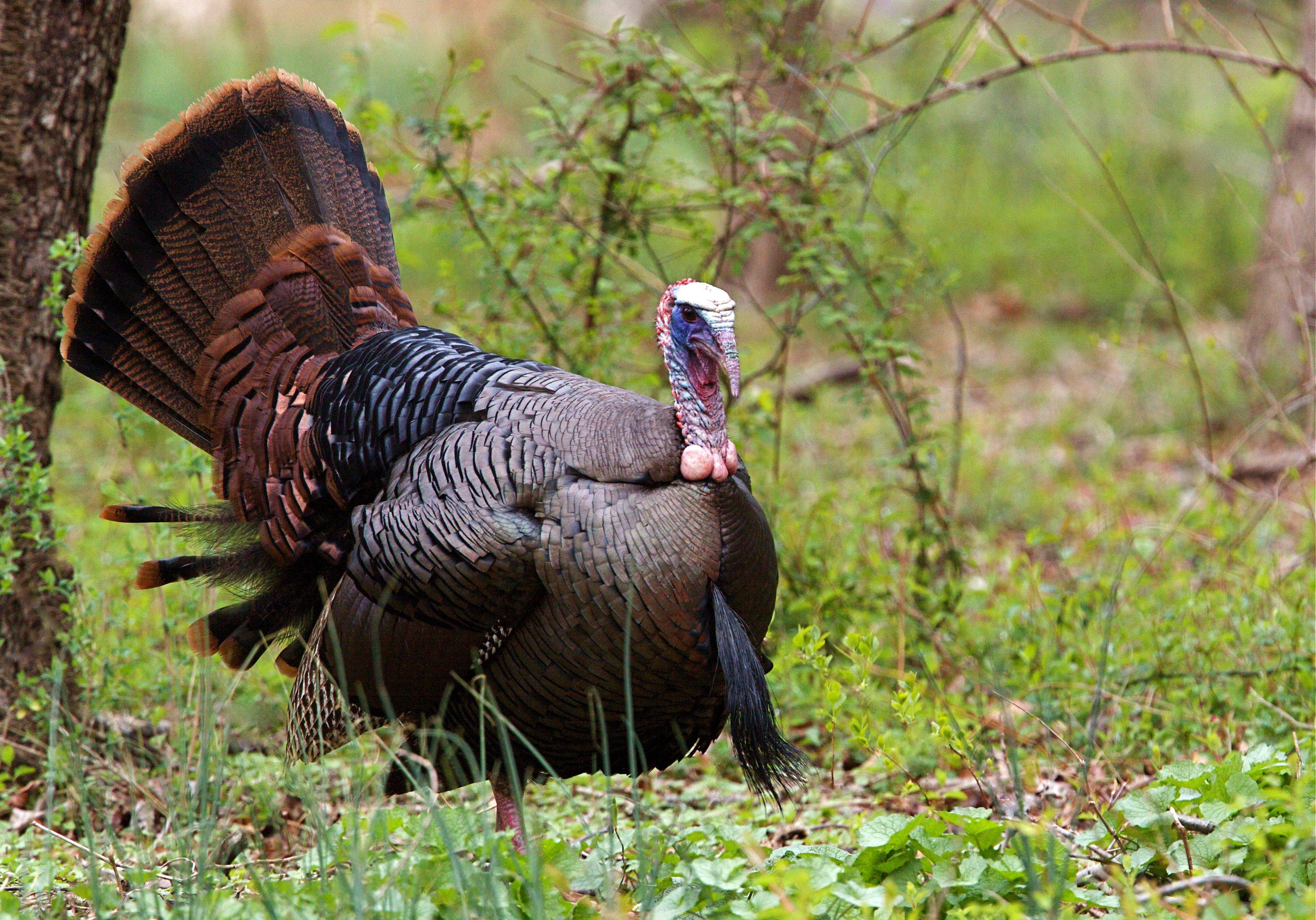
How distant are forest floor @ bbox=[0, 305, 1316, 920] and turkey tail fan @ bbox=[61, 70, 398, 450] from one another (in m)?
0.17

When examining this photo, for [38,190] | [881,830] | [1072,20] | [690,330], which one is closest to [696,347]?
[690,330]

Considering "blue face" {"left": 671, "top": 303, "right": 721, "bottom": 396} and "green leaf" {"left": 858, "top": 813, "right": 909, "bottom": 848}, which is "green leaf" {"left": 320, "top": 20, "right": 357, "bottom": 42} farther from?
"green leaf" {"left": 858, "top": 813, "right": 909, "bottom": 848}

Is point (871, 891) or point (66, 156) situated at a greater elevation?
point (66, 156)

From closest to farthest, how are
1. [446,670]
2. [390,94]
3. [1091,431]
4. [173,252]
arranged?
[446,670] → [173,252] → [1091,431] → [390,94]

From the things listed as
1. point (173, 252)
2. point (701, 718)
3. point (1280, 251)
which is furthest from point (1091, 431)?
point (173, 252)

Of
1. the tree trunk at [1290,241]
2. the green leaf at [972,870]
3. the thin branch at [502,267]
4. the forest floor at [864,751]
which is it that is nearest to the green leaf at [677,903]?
the forest floor at [864,751]

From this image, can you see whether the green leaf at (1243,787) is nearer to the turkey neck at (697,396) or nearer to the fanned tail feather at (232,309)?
the turkey neck at (697,396)

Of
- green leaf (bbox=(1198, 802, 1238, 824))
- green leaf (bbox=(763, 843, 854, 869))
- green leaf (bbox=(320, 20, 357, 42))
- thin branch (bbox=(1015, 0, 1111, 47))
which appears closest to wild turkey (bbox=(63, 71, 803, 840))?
green leaf (bbox=(763, 843, 854, 869))

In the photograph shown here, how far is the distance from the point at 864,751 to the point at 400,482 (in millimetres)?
1796

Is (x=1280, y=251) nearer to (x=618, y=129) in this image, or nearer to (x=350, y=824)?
(x=618, y=129)

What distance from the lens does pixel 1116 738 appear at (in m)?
3.62

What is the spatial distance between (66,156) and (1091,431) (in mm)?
5733

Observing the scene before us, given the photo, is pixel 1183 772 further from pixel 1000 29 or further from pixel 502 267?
pixel 502 267

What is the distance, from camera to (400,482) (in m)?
3.08
